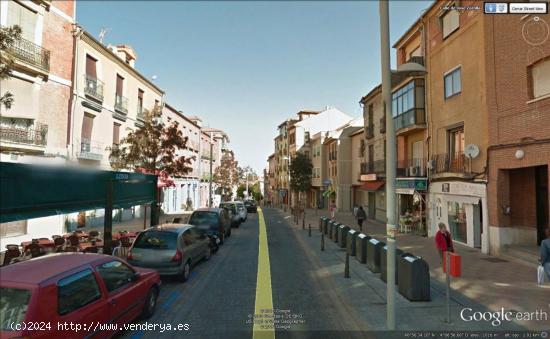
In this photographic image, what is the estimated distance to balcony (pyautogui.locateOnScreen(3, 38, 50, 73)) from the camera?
14.6m

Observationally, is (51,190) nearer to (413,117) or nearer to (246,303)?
(246,303)

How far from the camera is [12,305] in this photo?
12.6 ft

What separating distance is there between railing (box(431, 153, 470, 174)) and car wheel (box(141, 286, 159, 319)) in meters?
13.5

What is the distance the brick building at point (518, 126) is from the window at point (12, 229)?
775 inches

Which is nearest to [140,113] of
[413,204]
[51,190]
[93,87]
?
[93,87]

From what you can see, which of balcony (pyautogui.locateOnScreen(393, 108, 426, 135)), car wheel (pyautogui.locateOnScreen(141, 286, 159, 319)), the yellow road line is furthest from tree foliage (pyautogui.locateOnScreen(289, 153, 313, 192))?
car wheel (pyautogui.locateOnScreen(141, 286, 159, 319))

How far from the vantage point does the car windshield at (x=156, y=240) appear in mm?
8891

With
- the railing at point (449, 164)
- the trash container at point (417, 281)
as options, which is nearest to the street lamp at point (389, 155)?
the trash container at point (417, 281)

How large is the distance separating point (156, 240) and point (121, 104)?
17.9m

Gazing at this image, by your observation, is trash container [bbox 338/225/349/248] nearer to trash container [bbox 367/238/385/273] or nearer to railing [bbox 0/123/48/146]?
trash container [bbox 367/238/385/273]

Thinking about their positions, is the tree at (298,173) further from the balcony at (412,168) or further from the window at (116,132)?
the window at (116,132)

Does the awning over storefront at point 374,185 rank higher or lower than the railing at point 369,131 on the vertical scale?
lower

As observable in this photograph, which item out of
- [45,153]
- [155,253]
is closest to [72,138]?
[45,153]

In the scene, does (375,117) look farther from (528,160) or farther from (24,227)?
(24,227)
